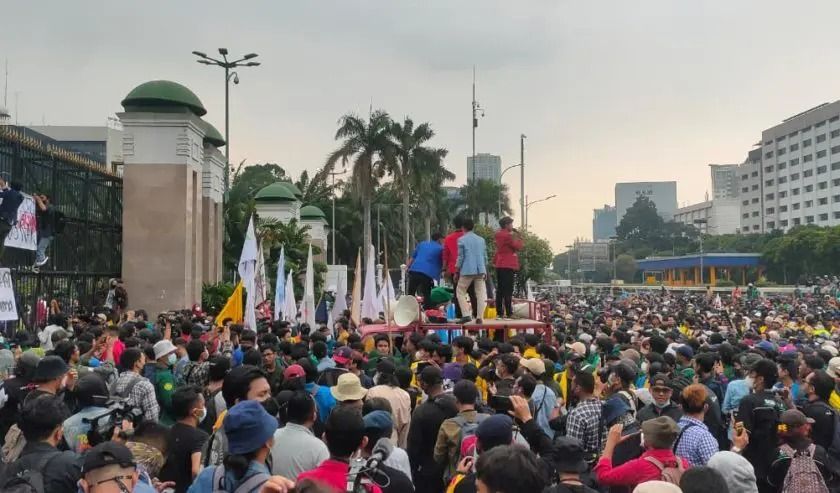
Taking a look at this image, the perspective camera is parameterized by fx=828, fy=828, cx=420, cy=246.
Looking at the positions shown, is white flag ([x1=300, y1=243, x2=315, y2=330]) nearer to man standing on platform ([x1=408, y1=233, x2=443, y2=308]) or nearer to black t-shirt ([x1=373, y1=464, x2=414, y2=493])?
man standing on platform ([x1=408, y1=233, x2=443, y2=308])

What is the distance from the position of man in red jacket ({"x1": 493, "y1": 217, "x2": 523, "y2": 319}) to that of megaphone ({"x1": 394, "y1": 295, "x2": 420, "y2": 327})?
1798mm

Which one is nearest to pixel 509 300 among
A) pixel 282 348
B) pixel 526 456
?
pixel 282 348

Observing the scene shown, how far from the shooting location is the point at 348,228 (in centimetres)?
6031

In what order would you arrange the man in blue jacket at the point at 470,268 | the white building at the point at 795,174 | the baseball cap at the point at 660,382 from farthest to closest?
the white building at the point at 795,174 → the man in blue jacket at the point at 470,268 → the baseball cap at the point at 660,382

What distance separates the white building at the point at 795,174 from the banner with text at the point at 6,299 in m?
112

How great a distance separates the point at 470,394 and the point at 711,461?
1625 mm

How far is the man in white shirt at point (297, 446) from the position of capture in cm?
487

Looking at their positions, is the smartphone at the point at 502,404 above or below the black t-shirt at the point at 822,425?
above

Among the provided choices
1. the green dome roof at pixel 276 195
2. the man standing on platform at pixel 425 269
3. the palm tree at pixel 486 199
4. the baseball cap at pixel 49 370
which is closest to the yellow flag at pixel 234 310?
the man standing on platform at pixel 425 269

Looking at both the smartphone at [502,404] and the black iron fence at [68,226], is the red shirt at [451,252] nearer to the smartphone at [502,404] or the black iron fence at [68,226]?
the smartphone at [502,404]

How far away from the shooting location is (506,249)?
1290cm

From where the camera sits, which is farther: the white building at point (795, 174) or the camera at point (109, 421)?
the white building at point (795, 174)

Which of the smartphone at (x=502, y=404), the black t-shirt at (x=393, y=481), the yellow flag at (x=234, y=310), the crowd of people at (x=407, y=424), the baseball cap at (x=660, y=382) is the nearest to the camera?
the crowd of people at (x=407, y=424)

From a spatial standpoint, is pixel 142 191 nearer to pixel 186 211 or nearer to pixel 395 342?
pixel 186 211
